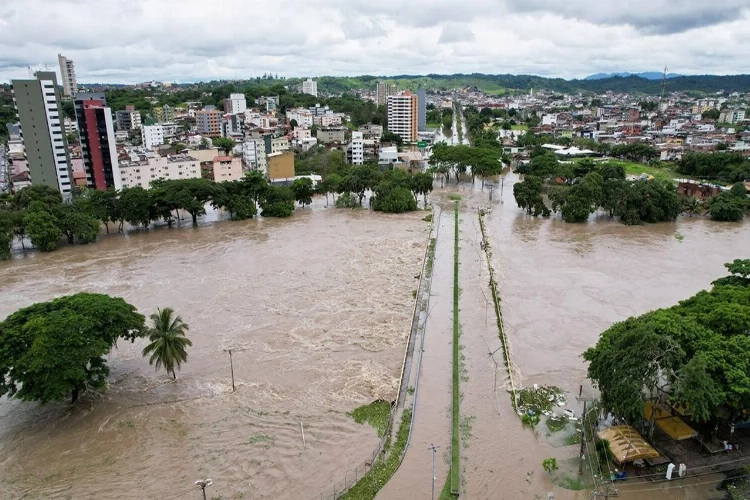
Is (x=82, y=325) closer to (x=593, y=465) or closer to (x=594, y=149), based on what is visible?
(x=593, y=465)

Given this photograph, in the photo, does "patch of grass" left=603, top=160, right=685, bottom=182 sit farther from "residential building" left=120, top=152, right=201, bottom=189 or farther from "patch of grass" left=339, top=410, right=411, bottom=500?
"patch of grass" left=339, top=410, right=411, bottom=500

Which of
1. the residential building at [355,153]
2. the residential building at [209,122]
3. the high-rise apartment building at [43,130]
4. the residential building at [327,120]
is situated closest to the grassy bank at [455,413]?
the high-rise apartment building at [43,130]

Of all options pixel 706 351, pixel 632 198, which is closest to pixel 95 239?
pixel 706 351

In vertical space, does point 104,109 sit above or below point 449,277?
above

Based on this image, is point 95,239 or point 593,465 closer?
point 593,465

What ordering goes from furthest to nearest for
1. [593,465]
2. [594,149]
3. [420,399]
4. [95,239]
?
[594,149], [95,239], [420,399], [593,465]

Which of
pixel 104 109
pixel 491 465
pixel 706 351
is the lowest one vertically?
pixel 491 465
